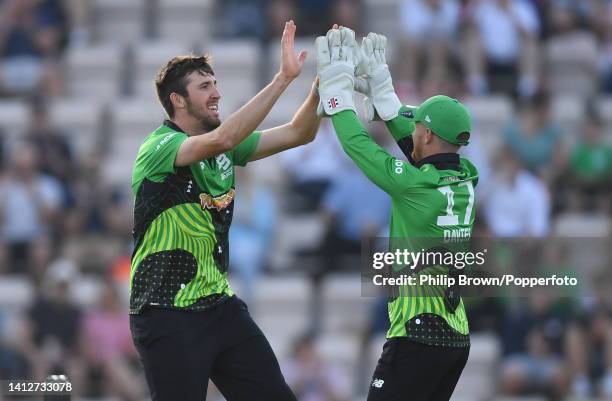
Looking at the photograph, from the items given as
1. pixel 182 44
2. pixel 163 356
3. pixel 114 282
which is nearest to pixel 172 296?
pixel 163 356

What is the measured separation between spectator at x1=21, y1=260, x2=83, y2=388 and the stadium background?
0.02 m

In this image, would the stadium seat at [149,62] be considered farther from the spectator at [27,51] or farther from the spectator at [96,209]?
the spectator at [96,209]

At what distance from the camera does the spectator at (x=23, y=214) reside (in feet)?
42.4

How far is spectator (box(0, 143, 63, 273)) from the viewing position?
12930 millimetres

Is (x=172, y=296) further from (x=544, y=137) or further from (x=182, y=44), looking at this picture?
(x=182, y=44)

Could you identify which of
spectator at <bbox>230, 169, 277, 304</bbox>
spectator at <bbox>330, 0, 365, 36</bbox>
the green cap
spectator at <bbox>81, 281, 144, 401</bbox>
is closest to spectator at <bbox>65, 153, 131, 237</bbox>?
spectator at <bbox>81, 281, 144, 401</bbox>

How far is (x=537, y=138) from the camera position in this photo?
12914mm

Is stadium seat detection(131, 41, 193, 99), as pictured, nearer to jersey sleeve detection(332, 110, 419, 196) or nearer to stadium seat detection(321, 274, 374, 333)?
stadium seat detection(321, 274, 374, 333)

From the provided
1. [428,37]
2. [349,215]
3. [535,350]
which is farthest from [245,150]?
[428,37]

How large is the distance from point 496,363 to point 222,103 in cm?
385

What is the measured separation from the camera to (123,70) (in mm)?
14414

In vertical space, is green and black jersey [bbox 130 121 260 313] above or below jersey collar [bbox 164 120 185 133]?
below

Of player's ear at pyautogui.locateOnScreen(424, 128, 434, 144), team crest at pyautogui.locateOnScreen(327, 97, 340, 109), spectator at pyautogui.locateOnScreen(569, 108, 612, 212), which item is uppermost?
team crest at pyautogui.locateOnScreen(327, 97, 340, 109)

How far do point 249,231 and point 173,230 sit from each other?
18.6 ft
